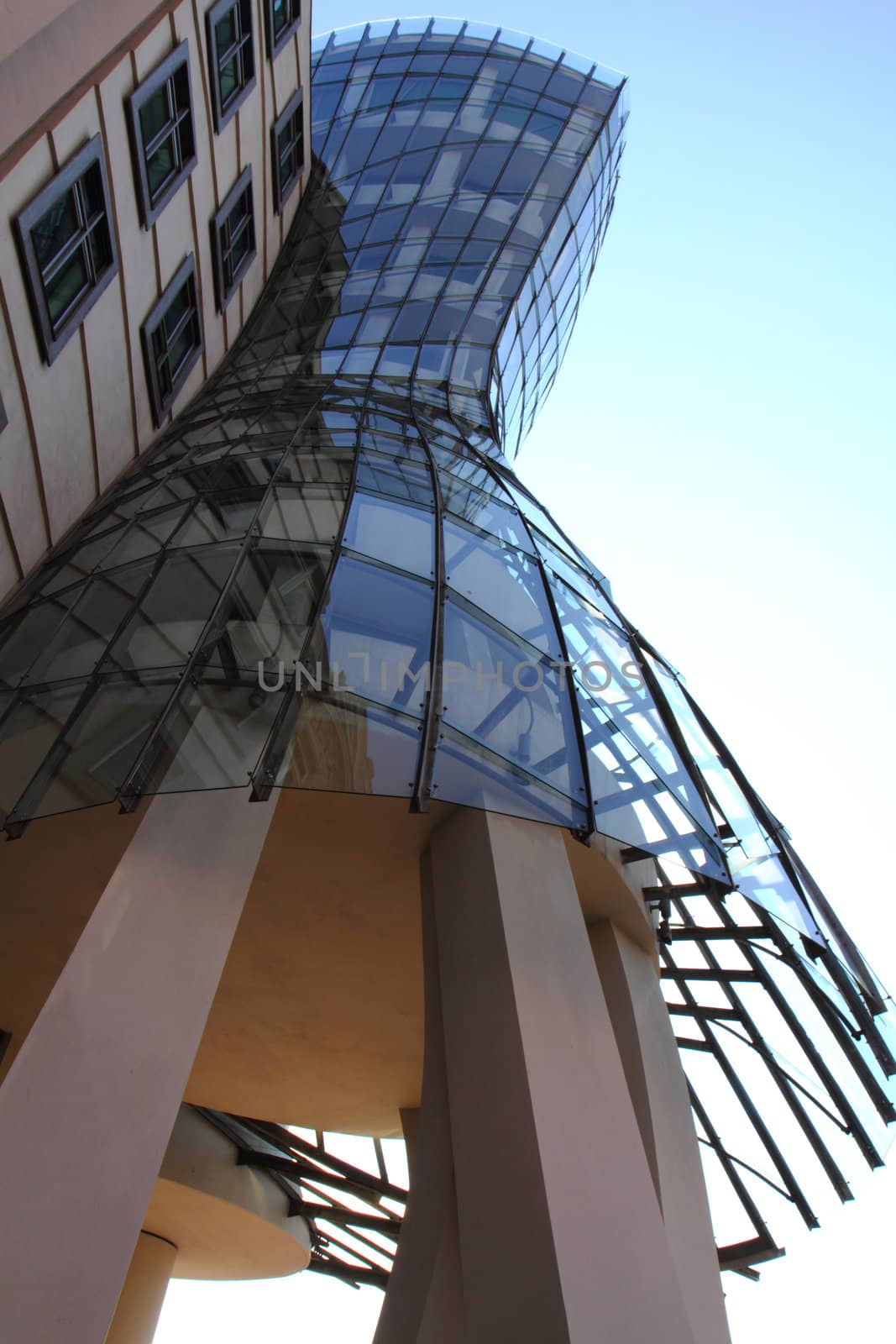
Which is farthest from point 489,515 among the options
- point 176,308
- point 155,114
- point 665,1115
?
point 665,1115

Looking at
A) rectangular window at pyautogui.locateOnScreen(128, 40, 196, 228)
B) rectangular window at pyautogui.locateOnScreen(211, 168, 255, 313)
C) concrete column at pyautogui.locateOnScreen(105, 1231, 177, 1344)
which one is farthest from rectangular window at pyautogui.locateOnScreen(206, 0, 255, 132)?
concrete column at pyautogui.locateOnScreen(105, 1231, 177, 1344)

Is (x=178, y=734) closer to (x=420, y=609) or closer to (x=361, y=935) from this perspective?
(x=420, y=609)

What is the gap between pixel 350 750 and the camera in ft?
21.5

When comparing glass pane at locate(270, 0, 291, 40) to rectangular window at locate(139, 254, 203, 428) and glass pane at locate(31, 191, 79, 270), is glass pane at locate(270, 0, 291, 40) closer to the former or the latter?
rectangular window at locate(139, 254, 203, 428)

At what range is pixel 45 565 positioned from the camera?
34.6 feet

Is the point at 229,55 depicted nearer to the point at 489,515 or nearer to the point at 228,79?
the point at 228,79

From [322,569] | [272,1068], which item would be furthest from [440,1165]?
[272,1068]

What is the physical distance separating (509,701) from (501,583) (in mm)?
2300

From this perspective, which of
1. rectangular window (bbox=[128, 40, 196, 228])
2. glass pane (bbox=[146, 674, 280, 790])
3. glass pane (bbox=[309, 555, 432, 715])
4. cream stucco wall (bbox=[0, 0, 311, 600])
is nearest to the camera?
glass pane (bbox=[146, 674, 280, 790])

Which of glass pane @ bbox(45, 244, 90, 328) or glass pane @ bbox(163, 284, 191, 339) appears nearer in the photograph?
glass pane @ bbox(45, 244, 90, 328)

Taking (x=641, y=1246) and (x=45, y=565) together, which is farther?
(x=45, y=565)

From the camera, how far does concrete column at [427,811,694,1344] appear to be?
478cm

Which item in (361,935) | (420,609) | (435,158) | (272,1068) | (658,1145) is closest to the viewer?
(658,1145)

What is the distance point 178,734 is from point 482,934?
239 centimetres
